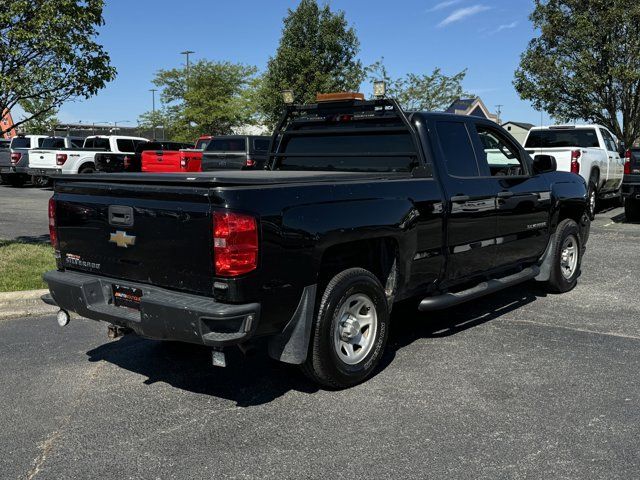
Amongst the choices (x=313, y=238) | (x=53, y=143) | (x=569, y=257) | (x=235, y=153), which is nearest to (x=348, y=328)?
(x=313, y=238)

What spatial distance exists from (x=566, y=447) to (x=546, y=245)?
141 inches

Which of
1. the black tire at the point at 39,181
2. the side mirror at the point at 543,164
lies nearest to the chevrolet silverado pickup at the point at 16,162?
the black tire at the point at 39,181

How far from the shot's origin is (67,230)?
448 cm

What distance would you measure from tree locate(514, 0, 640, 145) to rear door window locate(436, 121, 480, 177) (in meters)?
17.2

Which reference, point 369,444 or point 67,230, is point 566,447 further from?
point 67,230

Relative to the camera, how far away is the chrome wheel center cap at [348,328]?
14.1 feet

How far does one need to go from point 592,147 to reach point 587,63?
7.77m

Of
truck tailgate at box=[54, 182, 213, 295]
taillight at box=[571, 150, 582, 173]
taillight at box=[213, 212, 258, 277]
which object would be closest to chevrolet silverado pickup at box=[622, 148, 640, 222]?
taillight at box=[571, 150, 582, 173]

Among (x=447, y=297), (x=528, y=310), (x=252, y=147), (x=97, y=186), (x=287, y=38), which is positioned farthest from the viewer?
(x=287, y=38)

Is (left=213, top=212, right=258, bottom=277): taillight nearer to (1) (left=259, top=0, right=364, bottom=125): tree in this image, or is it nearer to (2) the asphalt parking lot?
(2) the asphalt parking lot

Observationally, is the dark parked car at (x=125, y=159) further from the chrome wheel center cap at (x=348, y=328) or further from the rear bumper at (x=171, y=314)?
the chrome wheel center cap at (x=348, y=328)

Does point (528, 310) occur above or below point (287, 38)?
below

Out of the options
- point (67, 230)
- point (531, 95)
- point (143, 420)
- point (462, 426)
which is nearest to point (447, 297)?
point (462, 426)

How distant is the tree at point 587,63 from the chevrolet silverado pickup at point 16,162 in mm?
18565
